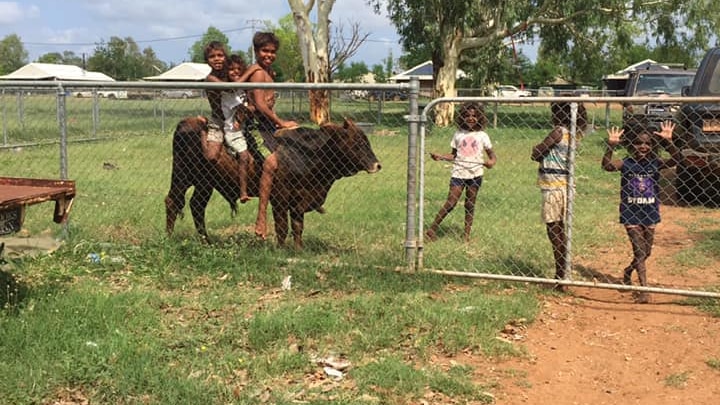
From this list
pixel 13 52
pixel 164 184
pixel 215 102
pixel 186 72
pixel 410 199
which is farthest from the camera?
pixel 13 52

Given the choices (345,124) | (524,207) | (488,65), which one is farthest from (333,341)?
(488,65)

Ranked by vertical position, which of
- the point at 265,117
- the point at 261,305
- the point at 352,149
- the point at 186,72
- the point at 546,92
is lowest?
the point at 261,305

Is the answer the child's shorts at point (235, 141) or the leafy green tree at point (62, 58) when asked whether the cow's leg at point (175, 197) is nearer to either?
the child's shorts at point (235, 141)

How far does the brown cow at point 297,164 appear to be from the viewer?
20.5ft

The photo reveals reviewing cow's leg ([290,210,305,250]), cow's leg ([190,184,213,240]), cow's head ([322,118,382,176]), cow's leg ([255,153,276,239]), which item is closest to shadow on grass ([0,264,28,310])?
cow's leg ([190,184,213,240])

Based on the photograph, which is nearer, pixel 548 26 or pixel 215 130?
pixel 215 130

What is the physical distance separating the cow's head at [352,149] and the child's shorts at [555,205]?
1.49 meters

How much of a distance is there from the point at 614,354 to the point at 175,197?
4.49 m

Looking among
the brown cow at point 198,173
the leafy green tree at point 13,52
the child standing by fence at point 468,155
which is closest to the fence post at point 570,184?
the child standing by fence at point 468,155

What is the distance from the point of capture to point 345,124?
246 inches

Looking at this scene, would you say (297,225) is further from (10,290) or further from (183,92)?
(183,92)

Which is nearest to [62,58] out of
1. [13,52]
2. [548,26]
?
[13,52]

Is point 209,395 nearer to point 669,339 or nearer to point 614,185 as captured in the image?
point 669,339

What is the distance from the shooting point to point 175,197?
23.2 ft
